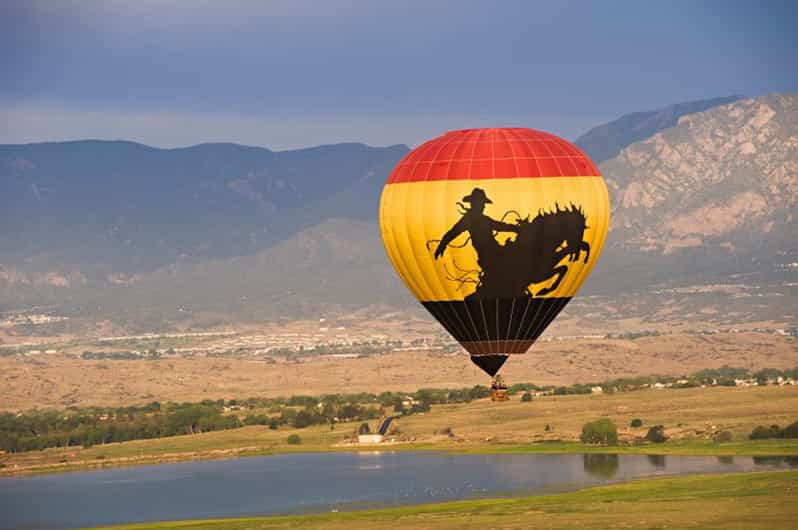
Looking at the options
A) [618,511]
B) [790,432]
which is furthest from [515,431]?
[618,511]

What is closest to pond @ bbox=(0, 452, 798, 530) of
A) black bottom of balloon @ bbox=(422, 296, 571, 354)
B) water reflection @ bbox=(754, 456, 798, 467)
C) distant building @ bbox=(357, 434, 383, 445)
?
water reflection @ bbox=(754, 456, 798, 467)

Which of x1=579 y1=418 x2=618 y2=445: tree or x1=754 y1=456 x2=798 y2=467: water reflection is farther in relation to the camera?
x1=579 y1=418 x2=618 y2=445: tree

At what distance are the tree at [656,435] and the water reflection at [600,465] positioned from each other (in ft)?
28.7

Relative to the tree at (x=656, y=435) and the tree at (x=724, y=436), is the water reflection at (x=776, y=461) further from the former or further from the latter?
the tree at (x=656, y=435)

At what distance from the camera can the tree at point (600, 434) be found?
154 m

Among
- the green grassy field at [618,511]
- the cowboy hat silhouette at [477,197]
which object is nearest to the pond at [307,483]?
the green grassy field at [618,511]

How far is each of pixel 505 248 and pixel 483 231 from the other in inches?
46.6

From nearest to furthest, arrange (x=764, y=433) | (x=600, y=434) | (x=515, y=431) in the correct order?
1. (x=764, y=433)
2. (x=600, y=434)
3. (x=515, y=431)

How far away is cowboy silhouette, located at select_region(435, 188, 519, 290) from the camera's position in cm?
8438

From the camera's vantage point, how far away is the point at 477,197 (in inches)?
3319

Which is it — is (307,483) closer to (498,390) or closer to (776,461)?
(776,461)

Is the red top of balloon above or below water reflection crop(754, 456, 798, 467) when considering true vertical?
above

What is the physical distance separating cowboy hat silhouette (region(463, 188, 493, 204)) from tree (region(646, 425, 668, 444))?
71.8 meters

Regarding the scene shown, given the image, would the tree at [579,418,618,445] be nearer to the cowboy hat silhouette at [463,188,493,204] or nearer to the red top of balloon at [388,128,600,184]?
the red top of balloon at [388,128,600,184]
